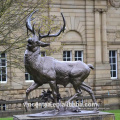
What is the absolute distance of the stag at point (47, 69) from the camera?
11.9m

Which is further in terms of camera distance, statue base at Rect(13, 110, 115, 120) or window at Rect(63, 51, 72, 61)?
window at Rect(63, 51, 72, 61)

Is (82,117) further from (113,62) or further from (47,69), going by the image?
(113,62)

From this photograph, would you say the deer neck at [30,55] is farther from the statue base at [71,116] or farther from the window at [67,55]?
the window at [67,55]

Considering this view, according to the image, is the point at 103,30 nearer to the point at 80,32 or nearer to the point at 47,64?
the point at 80,32

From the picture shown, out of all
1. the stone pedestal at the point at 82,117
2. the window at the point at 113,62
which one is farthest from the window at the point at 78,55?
the stone pedestal at the point at 82,117

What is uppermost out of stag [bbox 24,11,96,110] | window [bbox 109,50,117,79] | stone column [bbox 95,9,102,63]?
stone column [bbox 95,9,102,63]

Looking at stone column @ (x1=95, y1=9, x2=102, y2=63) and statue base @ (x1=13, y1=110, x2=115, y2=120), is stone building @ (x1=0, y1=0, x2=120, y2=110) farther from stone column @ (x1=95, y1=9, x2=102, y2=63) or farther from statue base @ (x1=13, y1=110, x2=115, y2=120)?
statue base @ (x1=13, y1=110, x2=115, y2=120)

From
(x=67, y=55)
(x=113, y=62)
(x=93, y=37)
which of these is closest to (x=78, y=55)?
(x=67, y=55)

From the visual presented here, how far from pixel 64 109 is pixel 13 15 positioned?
8144 mm

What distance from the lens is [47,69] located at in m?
12.0

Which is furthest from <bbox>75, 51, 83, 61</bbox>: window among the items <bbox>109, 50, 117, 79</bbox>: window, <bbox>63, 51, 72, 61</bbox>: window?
<bbox>109, 50, 117, 79</bbox>: window

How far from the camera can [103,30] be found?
29859mm

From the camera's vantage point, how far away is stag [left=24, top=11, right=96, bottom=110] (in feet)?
38.9

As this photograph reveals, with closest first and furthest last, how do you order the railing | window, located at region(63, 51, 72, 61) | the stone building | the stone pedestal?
the stone pedestal < the railing < the stone building < window, located at region(63, 51, 72, 61)
